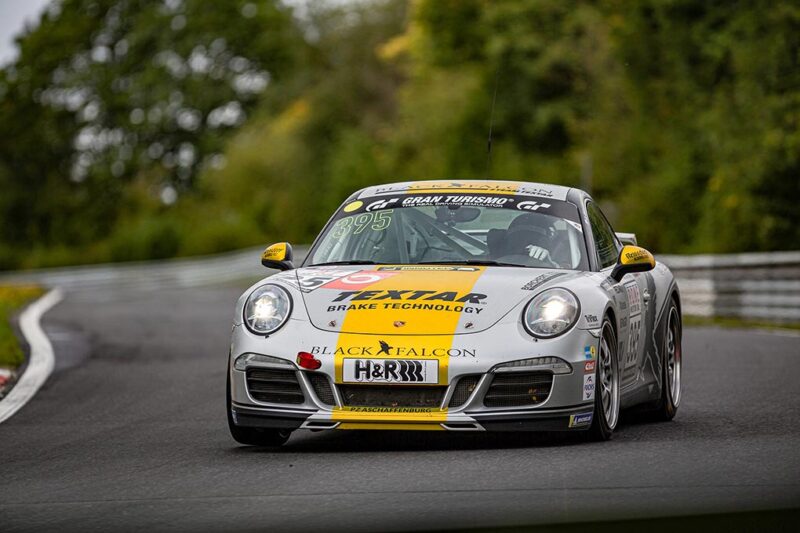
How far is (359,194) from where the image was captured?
31.9 ft

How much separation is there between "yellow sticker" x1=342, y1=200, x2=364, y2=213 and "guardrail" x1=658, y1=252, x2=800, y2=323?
12.7 metres

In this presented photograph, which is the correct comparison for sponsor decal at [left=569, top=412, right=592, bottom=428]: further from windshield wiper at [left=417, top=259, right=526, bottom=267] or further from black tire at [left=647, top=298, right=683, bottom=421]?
black tire at [left=647, top=298, right=683, bottom=421]

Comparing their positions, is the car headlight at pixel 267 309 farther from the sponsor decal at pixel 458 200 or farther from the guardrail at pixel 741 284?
the guardrail at pixel 741 284

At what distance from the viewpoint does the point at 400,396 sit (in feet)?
25.3

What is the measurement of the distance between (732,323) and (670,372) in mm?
12300

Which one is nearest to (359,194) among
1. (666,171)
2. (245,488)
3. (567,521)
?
(245,488)

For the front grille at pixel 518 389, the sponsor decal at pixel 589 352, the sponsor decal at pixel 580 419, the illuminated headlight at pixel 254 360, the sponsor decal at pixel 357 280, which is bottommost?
the sponsor decal at pixel 580 419

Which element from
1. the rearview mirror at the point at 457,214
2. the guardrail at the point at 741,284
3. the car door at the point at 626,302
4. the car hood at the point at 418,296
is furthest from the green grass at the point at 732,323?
the car hood at the point at 418,296

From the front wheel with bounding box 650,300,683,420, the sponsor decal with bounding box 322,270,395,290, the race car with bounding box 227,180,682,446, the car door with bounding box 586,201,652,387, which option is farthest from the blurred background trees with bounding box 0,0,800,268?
the sponsor decal with bounding box 322,270,395,290

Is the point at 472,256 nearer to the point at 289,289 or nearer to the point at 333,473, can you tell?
the point at 289,289

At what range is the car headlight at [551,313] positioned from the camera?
7844mm

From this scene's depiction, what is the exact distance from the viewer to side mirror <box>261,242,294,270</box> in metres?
8.91

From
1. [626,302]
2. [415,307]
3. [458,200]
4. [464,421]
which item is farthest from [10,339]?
[464,421]

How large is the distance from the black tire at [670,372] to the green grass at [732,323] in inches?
402
